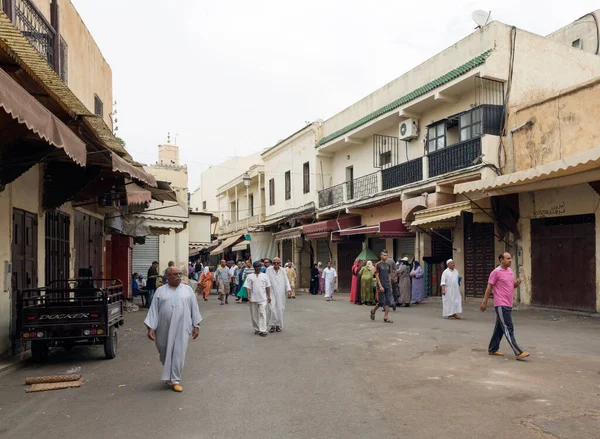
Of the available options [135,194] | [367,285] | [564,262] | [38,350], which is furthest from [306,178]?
[38,350]

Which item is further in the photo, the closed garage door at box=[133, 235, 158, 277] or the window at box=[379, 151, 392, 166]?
the closed garage door at box=[133, 235, 158, 277]

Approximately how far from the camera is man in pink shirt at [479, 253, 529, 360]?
8078 mm

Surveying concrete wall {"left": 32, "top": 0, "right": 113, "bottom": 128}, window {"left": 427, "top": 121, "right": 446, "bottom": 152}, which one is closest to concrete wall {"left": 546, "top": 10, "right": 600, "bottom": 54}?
window {"left": 427, "top": 121, "right": 446, "bottom": 152}

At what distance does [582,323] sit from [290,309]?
8.79 meters

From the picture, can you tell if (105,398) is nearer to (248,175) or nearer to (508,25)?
(508,25)

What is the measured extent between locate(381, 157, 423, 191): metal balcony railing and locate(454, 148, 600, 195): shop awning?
15.1 feet

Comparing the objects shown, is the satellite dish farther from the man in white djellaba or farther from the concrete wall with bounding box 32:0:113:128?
the man in white djellaba

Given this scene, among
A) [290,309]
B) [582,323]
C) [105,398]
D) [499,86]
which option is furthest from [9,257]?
[499,86]

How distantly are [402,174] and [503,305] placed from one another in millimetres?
13818

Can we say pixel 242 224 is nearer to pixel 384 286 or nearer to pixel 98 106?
pixel 98 106

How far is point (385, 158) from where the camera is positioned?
24656 mm

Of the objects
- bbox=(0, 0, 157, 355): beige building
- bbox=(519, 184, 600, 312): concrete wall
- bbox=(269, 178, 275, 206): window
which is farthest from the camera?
bbox=(269, 178, 275, 206): window

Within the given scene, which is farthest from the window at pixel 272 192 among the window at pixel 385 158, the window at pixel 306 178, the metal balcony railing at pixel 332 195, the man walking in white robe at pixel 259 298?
the man walking in white robe at pixel 259 298

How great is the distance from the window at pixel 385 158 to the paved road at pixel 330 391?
14.1 meters
